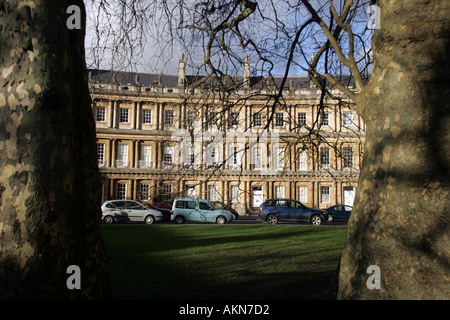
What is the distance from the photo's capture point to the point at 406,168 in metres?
3.02

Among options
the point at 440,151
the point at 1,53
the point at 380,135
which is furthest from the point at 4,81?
the point at 440,151

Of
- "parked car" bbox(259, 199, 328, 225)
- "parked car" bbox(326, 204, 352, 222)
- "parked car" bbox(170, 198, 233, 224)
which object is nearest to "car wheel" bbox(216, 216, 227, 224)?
"parked car" bbox(170, 198, 233, 224)

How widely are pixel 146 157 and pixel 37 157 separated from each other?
4492 centimetres

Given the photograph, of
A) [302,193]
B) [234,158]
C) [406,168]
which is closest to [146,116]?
[302,193]

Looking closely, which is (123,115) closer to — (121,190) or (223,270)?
(121,190)

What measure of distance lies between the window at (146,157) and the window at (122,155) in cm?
208

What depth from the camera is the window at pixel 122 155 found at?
1806 inches

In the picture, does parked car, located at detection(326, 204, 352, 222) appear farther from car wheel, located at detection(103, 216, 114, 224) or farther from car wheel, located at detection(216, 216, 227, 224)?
car wheel, located at detection(103, 216, 114, 224)

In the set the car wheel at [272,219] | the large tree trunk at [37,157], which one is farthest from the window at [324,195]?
the large tree trunk at [37,157]

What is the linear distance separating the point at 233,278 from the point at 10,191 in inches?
199

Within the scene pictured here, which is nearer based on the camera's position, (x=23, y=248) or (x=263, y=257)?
(x=23, y=248)

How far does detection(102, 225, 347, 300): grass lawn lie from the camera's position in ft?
19.3

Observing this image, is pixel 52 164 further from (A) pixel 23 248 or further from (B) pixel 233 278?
(B) pixel 233 278

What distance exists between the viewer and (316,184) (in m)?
45.4
